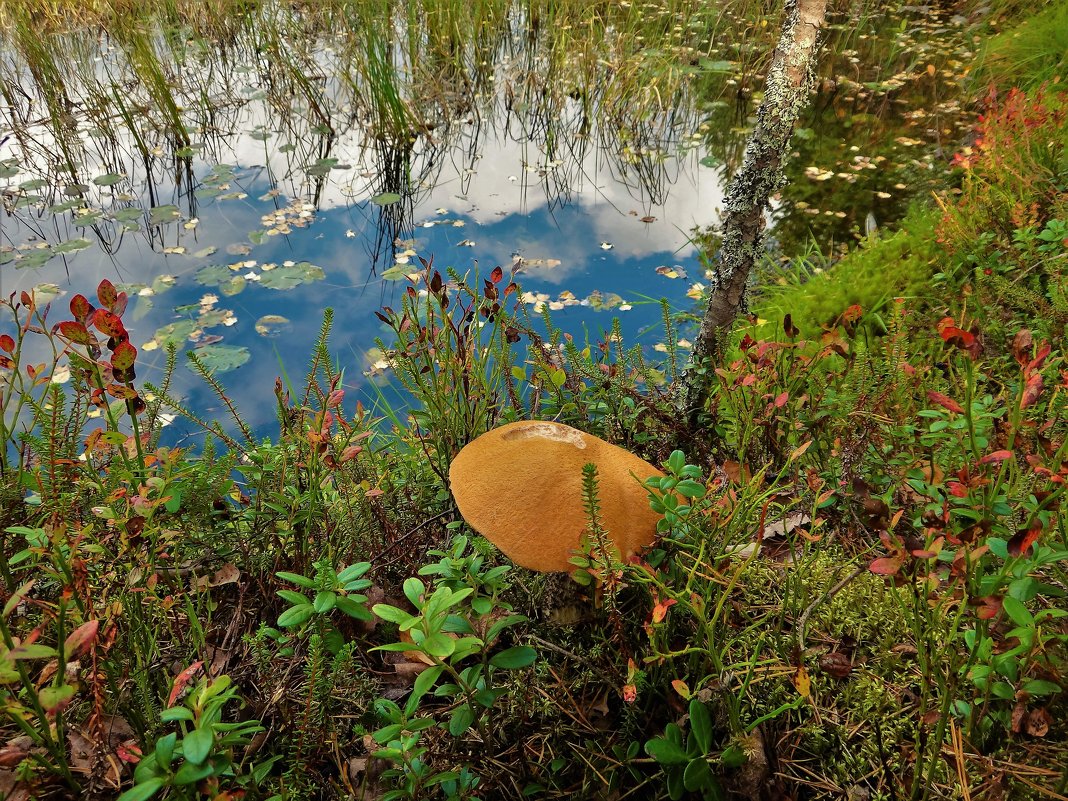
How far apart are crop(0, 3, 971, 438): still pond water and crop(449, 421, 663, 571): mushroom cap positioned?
2.06m

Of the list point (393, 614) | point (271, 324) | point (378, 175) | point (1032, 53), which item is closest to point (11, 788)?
point (393, 614)

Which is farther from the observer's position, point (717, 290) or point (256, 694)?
point (717, 290)

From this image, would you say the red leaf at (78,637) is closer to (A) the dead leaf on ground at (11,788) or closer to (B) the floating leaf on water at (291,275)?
(A) the dead leaf on ground at (11,788)

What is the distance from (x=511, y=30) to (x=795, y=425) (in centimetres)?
668

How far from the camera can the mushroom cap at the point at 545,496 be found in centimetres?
134

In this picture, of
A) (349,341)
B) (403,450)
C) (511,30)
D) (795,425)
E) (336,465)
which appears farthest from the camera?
(511,30)

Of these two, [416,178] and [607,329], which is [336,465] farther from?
[416,178]

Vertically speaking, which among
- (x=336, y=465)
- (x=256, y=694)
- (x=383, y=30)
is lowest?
(x=256, y=694)

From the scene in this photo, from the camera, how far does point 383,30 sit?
6.10 meters

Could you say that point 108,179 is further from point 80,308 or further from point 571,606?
point 571,606

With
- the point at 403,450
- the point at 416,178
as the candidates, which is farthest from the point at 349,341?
the point at 416,178

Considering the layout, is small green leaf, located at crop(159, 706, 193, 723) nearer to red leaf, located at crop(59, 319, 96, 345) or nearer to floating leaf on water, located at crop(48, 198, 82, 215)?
red leaf, located at crop(59, 319, 96, 345)

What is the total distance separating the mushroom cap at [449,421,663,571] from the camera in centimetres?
134

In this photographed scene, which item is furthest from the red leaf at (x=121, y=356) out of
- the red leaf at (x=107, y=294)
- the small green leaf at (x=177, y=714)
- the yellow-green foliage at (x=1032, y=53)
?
the yellow-green foliage at (x=1032, y=53)
